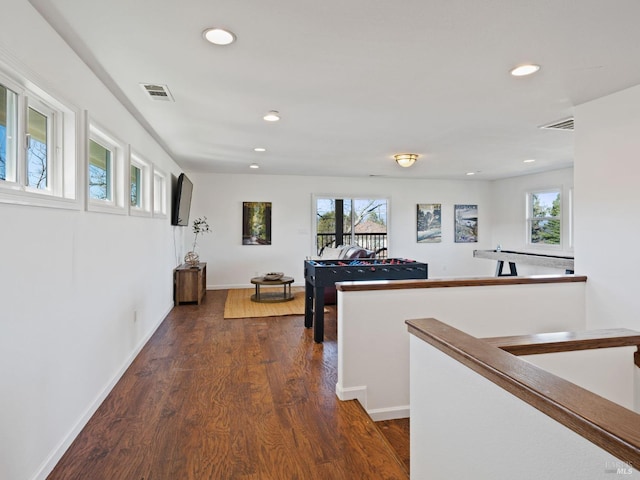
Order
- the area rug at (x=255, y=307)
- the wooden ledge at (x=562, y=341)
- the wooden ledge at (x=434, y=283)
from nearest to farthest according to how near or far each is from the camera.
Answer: the wooden ledge at (x=562, y=341), the wooden ledge at (x=434, y=283), the area rug at (x=255, y=307)

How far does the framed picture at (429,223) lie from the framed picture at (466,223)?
444mm

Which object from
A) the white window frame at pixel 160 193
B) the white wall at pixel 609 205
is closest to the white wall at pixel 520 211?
the white wall at pixel 609 205

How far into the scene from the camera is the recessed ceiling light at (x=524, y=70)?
8.06 ft

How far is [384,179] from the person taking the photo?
320 inches

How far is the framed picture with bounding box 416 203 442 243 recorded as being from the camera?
840 cm

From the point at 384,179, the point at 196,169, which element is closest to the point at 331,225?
the point at 384,179

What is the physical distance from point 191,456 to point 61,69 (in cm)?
228

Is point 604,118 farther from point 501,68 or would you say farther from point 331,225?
point 331,225

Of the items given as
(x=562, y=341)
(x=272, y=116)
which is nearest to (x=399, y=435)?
(x=562, y=341)

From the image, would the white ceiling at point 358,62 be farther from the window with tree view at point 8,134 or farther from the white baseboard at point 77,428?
the white baseboard at point 77,428

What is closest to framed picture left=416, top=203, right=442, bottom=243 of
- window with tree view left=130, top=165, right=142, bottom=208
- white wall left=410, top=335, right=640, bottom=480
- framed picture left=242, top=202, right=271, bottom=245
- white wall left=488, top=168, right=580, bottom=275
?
white wall left=488, top=168, right=580, bottom=275

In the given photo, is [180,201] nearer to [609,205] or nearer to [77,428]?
[77,428]

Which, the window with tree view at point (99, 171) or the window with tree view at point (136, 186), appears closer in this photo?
the window with tree view at point (99, 171)

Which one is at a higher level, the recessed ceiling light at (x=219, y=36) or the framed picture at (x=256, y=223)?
the recessed ceiling light at (x=219, y=36)
